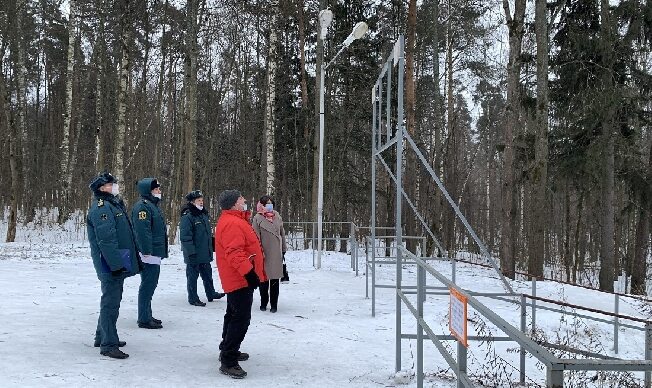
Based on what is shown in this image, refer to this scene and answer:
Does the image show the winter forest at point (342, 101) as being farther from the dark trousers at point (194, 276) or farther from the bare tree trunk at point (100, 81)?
the dark trousers at point (194, 276)

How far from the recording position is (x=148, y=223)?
21.4 ft

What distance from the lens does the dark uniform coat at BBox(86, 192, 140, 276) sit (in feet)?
16.9

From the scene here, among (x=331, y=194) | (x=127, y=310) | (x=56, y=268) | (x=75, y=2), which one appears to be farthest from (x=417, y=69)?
(x=127, y=310)

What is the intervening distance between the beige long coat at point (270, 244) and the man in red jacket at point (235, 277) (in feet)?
7.95

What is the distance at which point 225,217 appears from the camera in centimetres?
539

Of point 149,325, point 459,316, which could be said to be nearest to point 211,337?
point 149,325

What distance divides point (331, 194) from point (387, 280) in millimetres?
10816

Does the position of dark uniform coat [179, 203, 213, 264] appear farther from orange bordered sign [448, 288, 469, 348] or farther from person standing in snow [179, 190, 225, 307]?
orange bordered sign [448, 288, 469, 348]

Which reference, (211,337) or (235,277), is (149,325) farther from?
(235,277)

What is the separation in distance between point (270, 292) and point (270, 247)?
2.27ft

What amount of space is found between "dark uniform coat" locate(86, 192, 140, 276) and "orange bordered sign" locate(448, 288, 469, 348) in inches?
132

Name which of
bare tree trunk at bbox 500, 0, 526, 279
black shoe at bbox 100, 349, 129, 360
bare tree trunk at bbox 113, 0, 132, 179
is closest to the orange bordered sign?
black shoe at bbox 100, 349, 129, 360

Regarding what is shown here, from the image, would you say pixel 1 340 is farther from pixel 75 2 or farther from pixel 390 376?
pixel 75 2

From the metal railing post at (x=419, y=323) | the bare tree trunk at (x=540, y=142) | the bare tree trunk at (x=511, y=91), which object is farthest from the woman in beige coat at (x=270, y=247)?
the bare tree trunk at (x=540, y=142)
